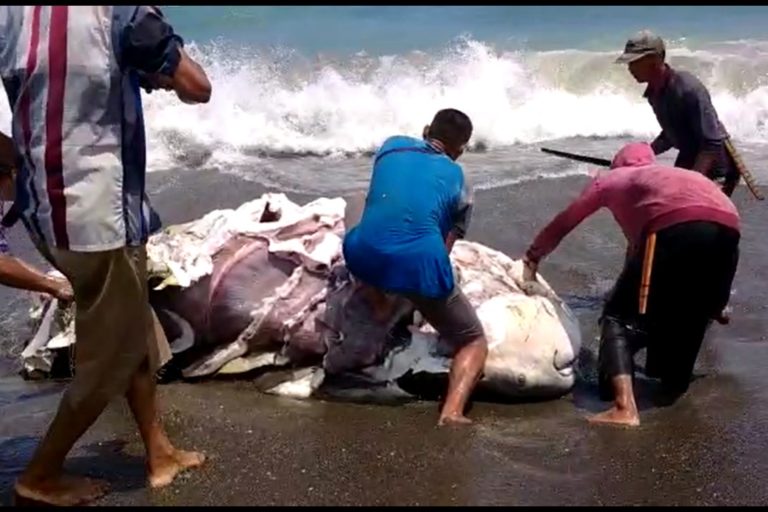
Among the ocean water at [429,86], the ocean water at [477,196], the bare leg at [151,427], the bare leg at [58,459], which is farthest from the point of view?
the ocean water at [429,86]

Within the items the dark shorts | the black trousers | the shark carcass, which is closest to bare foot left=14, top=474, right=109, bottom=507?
the shark carcass

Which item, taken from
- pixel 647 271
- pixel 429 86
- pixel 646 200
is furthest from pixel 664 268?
pixel 429 86

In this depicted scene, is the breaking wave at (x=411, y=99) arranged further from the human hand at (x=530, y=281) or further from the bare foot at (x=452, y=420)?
the bare foot at (x=452, y=420)

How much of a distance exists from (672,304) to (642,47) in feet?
6.21

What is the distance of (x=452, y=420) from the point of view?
5.06m

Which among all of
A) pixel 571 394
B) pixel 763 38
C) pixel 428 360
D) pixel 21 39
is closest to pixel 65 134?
pixel 21 39

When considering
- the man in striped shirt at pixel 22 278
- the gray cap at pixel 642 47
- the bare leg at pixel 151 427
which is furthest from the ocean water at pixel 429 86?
the bare leg at pixel 151 427

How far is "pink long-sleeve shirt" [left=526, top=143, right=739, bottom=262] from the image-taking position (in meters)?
5.40

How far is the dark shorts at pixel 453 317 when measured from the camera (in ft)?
17.4

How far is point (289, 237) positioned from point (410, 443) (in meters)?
1.75

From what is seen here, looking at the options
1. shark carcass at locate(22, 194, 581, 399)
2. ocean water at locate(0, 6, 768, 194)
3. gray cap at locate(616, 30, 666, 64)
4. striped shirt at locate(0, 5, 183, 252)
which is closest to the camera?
striped shirt at locate(0, 5, 183, 252)

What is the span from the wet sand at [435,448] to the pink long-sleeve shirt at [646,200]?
0.85m

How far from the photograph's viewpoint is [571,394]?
18.6 feet

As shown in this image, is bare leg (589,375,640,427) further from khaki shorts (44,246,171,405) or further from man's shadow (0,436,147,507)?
khaki shorts (44,246,171,405)
